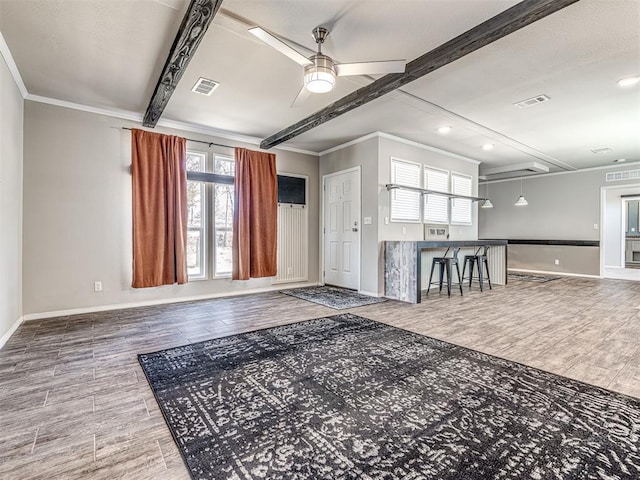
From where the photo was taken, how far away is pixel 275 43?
7.98 feet

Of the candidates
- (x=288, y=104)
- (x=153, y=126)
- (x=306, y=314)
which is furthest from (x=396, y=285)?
(x=153, y=126)

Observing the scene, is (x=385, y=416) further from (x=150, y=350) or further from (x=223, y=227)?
(x=223, y=227)

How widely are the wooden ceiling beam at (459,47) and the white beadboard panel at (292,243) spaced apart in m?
2.38

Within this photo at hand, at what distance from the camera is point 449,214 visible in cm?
684

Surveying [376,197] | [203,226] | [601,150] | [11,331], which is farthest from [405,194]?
[11,331]

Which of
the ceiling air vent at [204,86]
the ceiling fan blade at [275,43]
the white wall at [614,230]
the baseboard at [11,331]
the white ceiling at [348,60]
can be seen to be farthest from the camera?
the white wall at [614,230]

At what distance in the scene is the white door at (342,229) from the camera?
595 cm

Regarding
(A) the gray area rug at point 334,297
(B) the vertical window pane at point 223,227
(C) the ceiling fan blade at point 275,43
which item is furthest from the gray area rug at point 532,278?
(C) the ceiling fan blade at point 275,43

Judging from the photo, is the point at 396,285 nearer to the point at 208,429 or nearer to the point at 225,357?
the point at 225,357

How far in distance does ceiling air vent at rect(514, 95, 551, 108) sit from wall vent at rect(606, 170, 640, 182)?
17.9ft

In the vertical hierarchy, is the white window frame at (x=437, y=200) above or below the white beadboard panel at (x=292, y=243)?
above

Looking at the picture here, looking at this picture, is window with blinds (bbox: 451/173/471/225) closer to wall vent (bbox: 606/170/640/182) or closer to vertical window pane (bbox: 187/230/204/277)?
wall vent (bbox: 606/170/640/182)

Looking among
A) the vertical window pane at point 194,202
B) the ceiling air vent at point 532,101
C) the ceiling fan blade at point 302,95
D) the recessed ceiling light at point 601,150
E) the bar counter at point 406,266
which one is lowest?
the bar counter at point 406,266

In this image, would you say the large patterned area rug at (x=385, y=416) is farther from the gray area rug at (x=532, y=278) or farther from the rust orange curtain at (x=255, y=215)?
the gray area rug at (x=532, y=278)
